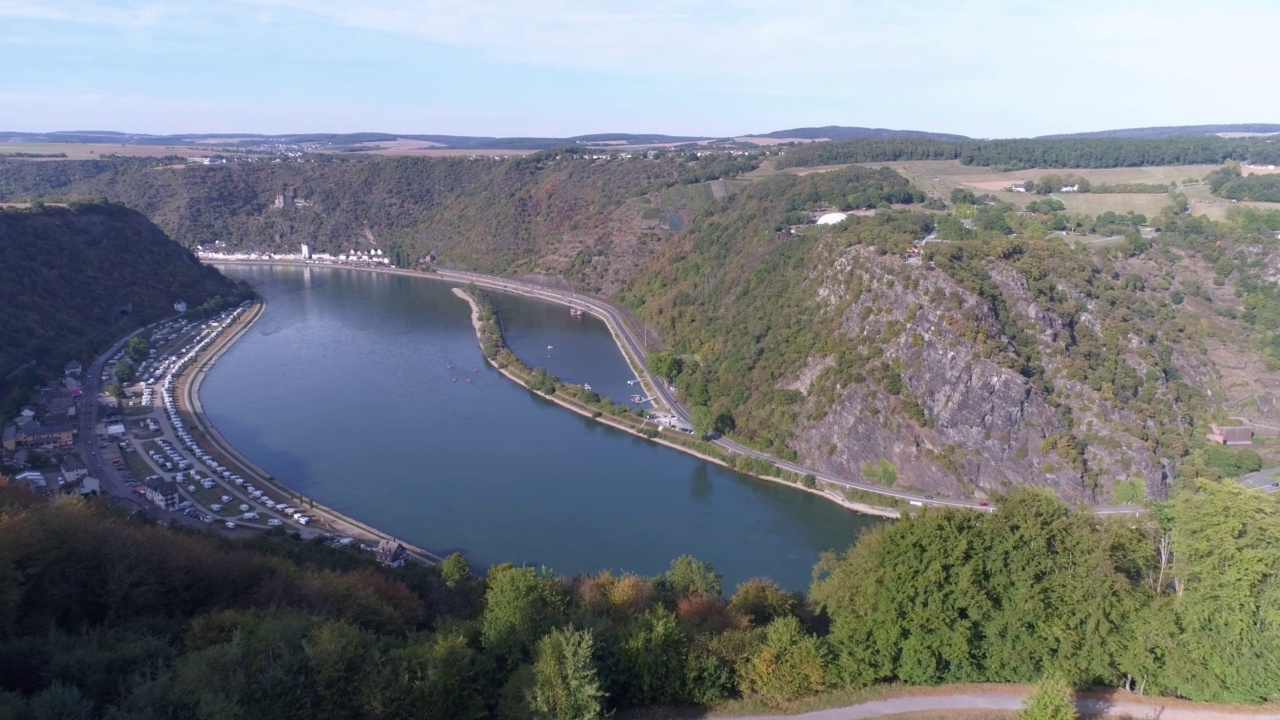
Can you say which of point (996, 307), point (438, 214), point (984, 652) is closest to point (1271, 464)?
point (996, 307)

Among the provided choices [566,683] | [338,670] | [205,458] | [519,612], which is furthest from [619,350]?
[338,670]

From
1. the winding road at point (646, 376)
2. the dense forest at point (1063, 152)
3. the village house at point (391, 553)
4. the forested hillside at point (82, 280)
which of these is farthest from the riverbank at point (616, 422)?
→ the dense forest at point (1063, 152)

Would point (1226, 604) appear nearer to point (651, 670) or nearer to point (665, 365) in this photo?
point (651, 670)

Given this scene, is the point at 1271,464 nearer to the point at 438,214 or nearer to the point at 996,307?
the point at 996,307

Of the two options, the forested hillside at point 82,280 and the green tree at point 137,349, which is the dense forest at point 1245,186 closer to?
the green tree at point 137,349

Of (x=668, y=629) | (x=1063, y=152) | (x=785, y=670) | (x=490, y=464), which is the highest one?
(x=1063, y=152)

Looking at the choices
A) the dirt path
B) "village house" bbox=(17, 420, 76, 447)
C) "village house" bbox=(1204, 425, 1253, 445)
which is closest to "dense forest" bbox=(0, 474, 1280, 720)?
the dirt path
